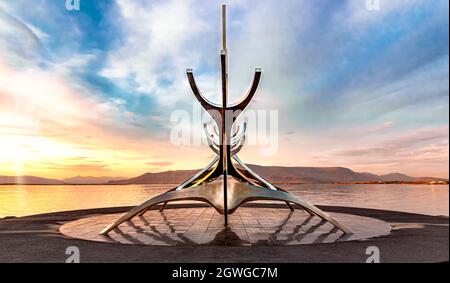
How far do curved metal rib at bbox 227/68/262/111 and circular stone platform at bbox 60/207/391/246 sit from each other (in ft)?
11.7

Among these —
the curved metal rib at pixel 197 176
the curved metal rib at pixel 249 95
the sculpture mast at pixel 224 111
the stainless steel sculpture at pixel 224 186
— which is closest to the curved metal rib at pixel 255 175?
the stainless steel sculpture at pixel 224 186

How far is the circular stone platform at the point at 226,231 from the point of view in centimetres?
891

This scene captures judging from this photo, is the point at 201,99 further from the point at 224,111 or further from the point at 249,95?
the point at 249,95

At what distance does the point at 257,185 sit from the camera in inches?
421

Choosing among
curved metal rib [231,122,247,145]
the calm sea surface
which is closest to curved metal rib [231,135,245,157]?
curved metal rib [231,122,247,145]

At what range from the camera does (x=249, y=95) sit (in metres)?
10.4

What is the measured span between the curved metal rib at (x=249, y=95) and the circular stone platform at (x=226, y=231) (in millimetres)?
3560

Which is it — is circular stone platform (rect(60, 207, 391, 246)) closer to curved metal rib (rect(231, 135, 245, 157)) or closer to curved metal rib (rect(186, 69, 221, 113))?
curved metal rib (rect(231, 135, 245, 157))

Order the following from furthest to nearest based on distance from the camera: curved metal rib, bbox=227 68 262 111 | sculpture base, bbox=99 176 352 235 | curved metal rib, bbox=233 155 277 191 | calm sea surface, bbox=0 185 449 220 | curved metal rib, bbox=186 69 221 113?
calm sea surface, bbox=0 185 449 220 < curved metal rib, bbox=233 155 277 191 < curved metal rib, bbox=186 69 221 113 < sculpture base, bbox=99 176 352 235 < curved metal rib, bbox=227 68 262 111

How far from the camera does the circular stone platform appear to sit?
29.2 ft

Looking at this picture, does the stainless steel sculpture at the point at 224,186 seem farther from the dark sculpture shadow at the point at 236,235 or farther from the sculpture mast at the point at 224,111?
the dark sculpture shadow at the point at 236,235
